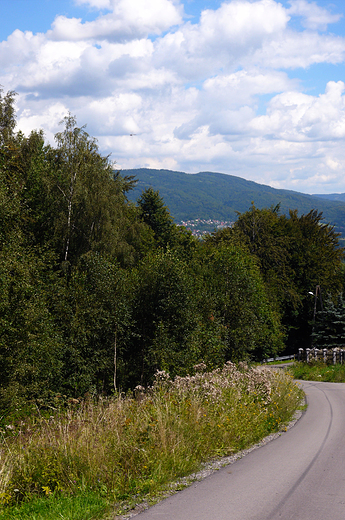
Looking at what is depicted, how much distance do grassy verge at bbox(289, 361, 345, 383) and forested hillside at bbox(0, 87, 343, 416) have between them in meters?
3.45

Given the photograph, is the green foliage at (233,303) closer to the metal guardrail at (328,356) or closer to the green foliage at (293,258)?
the metal guardrail at (328,356)

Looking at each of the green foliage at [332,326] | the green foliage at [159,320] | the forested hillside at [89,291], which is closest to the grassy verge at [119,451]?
the forested hillside at [89,291]

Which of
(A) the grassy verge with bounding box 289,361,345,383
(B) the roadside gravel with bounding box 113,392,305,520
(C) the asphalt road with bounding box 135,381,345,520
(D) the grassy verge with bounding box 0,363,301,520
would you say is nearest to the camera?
(C) the asphalt road with bounding box 135,381,345,520

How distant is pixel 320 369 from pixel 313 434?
64.6 feet

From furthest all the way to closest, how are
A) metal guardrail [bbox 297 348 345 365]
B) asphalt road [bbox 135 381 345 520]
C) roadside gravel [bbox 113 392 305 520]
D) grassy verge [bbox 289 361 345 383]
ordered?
metal guardrail [bbox 297 348 345 365], grassy verge [bbox 289 361 345 383], roadside gravel [bbox 113 392 305 520], asphalt road [bbox 135 381 345 520]

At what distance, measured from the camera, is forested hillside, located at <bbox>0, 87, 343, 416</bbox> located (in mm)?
18219

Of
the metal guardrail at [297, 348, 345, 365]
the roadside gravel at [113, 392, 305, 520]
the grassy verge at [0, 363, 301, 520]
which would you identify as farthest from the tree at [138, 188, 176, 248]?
the roadside gravel at [113, 392, 305, 520]

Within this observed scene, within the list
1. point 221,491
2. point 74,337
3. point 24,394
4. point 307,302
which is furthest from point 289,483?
point 307,302

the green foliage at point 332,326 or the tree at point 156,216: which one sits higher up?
the tree at point 156,216

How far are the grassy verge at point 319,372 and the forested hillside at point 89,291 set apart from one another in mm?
3452

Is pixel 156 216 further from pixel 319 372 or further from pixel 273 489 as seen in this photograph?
pixel 273 489

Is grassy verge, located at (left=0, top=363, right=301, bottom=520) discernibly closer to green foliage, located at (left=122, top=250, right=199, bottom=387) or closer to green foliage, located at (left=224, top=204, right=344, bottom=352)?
green foliage, located at (left=122, top=250, right=199, bottom=387)

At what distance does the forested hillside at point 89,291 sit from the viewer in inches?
717

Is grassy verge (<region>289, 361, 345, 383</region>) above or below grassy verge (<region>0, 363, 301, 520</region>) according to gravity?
below
